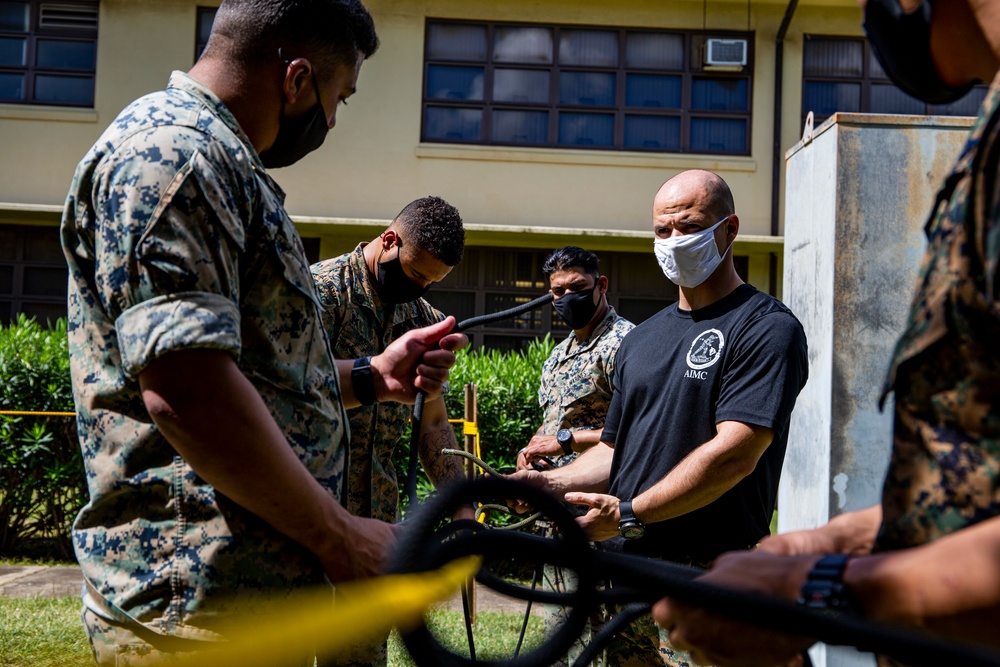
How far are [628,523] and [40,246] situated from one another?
12.3 m

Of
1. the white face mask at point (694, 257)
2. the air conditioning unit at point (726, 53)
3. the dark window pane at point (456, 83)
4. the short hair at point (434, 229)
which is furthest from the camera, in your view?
the dark window pane at point (456, 83)

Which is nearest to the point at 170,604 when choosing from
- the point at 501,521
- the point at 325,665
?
the point at 325,665

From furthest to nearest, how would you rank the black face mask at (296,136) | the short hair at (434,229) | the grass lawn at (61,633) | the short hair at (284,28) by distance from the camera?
the grass lawn at (61,633) → the short hair at (434,229) → the black face mask at (296,136) → the short hair at (284,28)

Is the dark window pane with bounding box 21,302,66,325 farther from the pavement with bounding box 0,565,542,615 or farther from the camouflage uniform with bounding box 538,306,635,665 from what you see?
the camouflage uniform with bounding box 538,306,635,665

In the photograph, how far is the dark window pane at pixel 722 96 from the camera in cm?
1344

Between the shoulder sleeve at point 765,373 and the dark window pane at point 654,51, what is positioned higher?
the dark window pane at point 654,51

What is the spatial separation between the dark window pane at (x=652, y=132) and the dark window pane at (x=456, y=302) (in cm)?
314

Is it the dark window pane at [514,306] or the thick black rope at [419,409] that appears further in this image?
the dark window pane at [514,306]

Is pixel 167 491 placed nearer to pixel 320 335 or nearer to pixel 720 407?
pixel 320 335

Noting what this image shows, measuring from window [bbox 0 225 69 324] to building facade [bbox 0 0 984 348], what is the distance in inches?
0.8

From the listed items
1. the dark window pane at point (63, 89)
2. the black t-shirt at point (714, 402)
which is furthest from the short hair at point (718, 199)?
the dark window pane at point (63, 89)

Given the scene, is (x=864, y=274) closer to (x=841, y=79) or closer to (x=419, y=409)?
(x=419, y=409)

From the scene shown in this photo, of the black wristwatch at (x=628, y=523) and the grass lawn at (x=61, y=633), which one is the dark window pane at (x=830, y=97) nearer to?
the grass lawn at (x=61, y=633)

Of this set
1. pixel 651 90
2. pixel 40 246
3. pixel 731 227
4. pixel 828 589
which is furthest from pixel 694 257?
pixel 40 246
